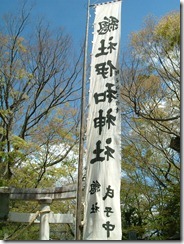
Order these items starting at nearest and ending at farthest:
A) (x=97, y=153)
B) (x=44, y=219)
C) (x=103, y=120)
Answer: (x=97, y=153)
(x=103, y=120)
(x=44, y=219)

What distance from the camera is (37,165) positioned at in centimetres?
983

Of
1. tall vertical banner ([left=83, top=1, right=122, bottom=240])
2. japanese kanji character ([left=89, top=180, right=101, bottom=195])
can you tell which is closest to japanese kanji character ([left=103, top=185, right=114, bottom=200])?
tall vertical banner ([left=83, top=1, right=122, bottom=240])

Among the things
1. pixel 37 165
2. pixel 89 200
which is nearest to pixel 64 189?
pixel 89 200

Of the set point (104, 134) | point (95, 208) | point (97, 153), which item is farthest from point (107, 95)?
point (95, 208)

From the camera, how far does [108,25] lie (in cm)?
575

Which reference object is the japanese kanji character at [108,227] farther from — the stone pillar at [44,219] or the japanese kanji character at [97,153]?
the stone pillar at [44,219]

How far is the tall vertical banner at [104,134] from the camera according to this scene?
14.6ft

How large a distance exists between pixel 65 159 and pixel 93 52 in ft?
18.5

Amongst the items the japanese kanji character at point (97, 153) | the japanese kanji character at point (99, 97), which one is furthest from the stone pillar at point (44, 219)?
the japanese kanji character at point (99, 97)

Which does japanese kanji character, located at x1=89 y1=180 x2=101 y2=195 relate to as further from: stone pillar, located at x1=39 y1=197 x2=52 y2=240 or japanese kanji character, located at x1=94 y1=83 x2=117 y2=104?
stone pillar, located at x1=39 y1=197 x2=52 y2=240

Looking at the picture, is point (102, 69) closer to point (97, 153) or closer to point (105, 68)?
point (105, 68)

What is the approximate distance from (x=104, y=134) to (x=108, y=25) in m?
2.31

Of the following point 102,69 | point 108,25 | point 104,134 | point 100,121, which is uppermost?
point 108,25

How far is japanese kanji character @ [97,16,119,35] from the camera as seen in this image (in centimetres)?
571
